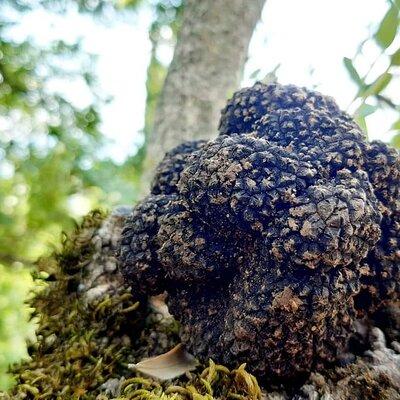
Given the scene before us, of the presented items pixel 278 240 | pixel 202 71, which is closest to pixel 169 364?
pixel 278 240

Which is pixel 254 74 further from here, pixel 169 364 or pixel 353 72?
pixel 169 364

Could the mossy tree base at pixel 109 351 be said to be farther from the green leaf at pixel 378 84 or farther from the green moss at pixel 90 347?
the green leaf at pixel 378 84

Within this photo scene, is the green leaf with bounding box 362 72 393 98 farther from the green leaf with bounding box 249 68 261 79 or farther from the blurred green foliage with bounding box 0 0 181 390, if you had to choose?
the blurred green foliage with bounding box 0 0 181 390

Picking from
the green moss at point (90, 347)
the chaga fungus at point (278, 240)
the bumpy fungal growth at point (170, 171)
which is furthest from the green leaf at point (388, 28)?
the green moss at point (90, 347)

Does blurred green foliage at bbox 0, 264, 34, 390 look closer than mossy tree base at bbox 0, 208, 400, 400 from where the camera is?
No

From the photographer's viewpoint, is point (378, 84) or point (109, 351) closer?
point (109, 351)

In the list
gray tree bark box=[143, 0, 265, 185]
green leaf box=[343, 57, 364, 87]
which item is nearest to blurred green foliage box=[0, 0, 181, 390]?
gray tree bark box=[143, 0, 265, 185]

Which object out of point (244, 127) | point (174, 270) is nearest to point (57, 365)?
point (174, 270)
